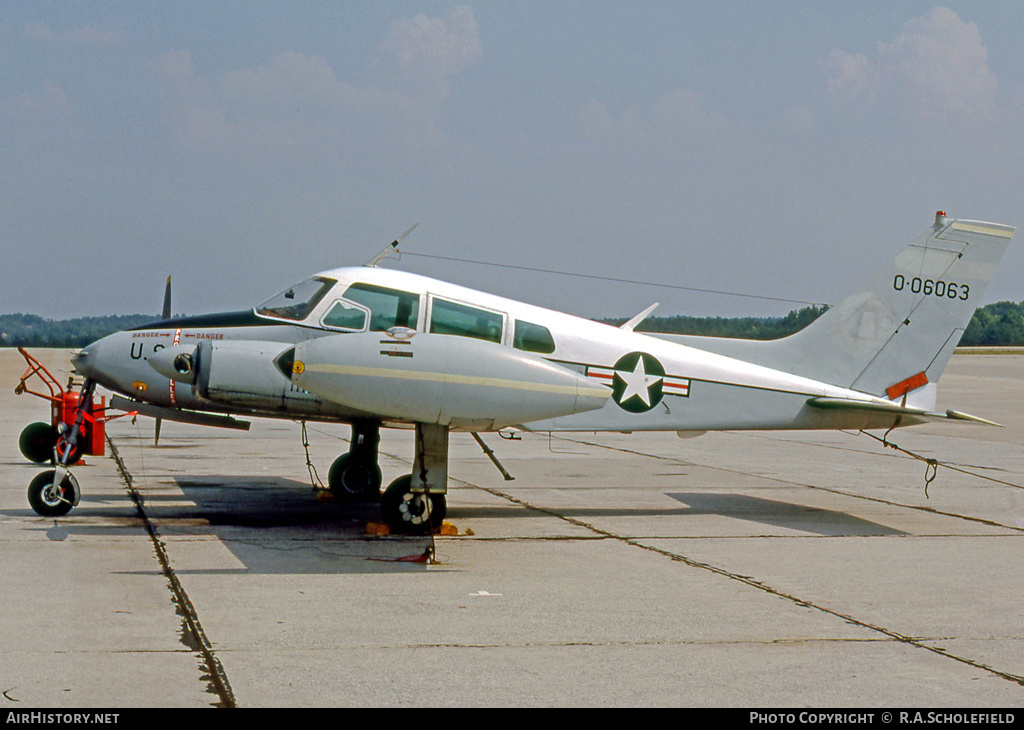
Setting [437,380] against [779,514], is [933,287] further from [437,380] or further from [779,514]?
[437,380]

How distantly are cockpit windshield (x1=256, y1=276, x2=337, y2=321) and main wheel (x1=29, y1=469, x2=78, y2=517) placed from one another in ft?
8.55

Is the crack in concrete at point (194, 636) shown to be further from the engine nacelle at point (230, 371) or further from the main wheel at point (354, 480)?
the main wheel at point (354, 480)

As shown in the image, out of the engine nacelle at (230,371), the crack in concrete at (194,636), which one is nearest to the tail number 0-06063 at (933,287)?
the engine nacelle at (230,371)

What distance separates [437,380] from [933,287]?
22.1ft

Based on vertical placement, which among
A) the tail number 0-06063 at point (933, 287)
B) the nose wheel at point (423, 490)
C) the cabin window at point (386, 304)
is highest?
the tail number 0-06063 at point (933, 287)

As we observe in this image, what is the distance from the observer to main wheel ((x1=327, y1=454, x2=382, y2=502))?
12977mm

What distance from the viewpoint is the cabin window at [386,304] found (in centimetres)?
1092

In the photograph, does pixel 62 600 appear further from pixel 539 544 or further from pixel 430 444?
pixel 539 544

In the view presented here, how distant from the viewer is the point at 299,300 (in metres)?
11.2

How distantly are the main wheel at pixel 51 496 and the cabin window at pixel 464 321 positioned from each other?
4017 millimetres

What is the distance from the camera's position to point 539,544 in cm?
1020

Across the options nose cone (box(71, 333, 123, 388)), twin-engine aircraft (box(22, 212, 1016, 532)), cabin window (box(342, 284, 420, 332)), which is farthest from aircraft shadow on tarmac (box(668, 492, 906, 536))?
nose cone (box(71, 333, 123, 388))

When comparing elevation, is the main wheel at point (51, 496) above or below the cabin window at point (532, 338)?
below

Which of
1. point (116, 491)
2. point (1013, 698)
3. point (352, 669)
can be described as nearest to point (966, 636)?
point (1013, 698)
